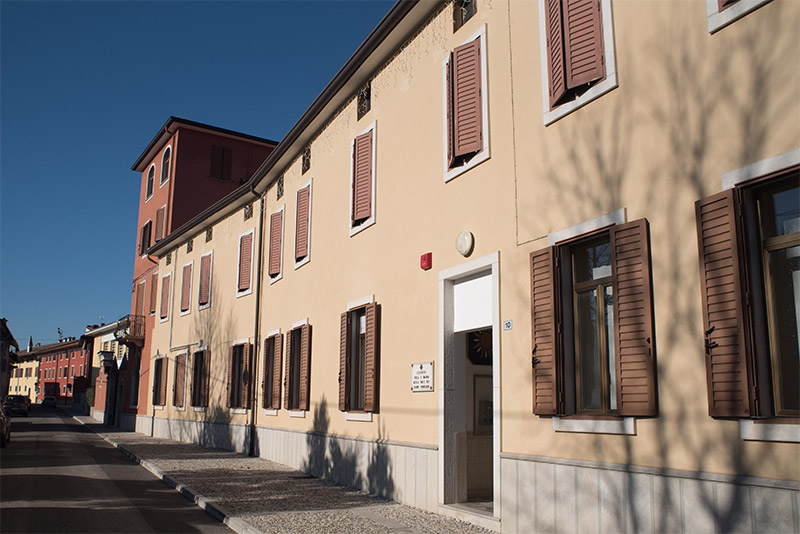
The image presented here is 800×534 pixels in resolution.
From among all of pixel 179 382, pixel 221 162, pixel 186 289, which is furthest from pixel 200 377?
pixel 221 162

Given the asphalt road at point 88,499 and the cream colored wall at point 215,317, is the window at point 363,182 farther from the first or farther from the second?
the cream colored wall at point 215,317

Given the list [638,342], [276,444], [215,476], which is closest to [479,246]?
[638,342]

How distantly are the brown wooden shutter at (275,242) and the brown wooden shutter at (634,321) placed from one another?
12.2 meters

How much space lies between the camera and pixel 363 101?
13375 mm

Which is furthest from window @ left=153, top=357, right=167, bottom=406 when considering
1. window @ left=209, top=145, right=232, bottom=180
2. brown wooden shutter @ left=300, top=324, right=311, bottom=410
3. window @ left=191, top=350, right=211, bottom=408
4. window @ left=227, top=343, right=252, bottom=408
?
brown wooden shutter @ left=300, top=324, right=311, bottom=410

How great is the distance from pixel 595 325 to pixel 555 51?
3.17 m

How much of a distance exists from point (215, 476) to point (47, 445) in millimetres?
11424

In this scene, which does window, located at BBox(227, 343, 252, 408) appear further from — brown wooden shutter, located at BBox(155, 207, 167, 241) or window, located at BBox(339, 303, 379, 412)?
brown wooden shutter, located at BBox(155, 207, 167, 241)

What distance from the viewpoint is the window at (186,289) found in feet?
84.5

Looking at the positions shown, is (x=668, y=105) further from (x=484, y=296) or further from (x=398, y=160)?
(x=398, y=160)

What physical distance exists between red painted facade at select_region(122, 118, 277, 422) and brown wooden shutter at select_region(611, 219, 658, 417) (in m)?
25.8

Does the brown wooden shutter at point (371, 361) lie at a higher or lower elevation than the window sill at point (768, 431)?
higher

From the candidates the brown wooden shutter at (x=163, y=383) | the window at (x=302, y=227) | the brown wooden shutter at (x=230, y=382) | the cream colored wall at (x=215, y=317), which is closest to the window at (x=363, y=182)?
the window at (x=302, y=227)

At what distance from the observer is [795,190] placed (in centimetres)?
529
